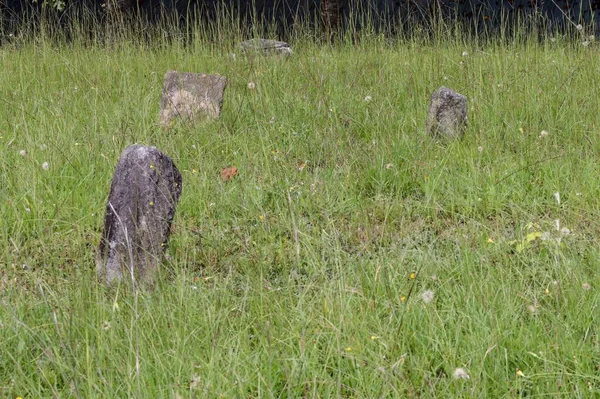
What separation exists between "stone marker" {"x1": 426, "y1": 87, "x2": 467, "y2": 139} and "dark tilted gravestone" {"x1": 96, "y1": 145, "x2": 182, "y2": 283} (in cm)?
223

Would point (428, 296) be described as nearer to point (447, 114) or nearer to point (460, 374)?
point (460, 374)

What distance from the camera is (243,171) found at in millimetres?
4688

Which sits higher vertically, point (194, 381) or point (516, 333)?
point (194, 381)

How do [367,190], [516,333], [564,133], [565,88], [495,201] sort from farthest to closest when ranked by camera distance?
[565,88]
[564,133]
[367,190]
[495,201]
[516,333]

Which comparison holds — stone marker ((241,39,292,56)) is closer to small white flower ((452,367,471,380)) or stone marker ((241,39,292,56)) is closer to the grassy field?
the grassy field

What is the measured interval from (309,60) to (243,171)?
2785 millimetres

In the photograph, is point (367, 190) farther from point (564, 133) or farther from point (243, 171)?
point (564, 133)

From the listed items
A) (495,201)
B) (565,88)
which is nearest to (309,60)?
(565,88)

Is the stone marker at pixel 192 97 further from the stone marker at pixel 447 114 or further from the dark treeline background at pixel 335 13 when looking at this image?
the dark treeline background at pixel 335 13

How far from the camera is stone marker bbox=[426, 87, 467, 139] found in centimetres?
502

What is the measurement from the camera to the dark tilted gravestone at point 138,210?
330 cm

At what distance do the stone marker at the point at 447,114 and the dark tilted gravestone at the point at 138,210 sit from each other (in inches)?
87.8

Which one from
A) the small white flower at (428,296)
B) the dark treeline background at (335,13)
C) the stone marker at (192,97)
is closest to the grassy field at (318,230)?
the small white flower at (428,296)

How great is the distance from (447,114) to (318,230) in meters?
1.54
